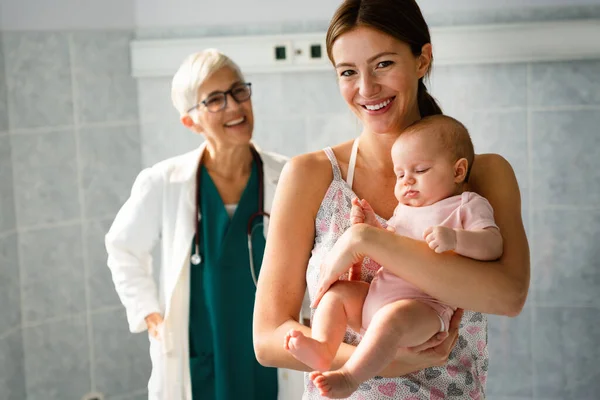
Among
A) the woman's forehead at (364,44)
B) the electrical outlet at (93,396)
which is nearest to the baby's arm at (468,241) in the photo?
the woman's forehead at (364,44)

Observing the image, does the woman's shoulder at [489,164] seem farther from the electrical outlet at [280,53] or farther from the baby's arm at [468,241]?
the electrical outlet at [280,53]

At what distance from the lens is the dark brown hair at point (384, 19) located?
1554 mm

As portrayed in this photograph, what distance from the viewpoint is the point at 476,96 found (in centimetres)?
338

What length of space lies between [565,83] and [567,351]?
1.14 metres

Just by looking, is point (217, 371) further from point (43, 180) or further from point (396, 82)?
point (396, 82)

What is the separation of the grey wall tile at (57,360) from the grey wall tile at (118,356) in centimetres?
7

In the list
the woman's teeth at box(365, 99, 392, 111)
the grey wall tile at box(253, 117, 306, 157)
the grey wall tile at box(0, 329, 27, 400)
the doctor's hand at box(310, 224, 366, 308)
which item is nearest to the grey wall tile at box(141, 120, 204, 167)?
the grey wall tile at box(253, 117, 306, 157)

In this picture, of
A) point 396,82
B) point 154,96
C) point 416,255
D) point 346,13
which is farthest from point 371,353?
point 154,96

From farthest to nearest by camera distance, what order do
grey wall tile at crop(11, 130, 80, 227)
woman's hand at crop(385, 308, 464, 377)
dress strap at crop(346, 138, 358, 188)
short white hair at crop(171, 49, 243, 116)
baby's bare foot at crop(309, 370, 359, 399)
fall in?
grey wall tile at crop(11, 130, 80, 227) < short white hair at crop(171, 49, 243, 116) < dress strap at crop(346, 138, 358, 188) < woman's hand at crop(385, 308, 464, 377) < baby's bare foot at crop(309, 370, 359, 399)

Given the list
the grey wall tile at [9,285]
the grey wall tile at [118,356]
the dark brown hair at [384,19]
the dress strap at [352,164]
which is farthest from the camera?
the grey wall tile at [118,356]

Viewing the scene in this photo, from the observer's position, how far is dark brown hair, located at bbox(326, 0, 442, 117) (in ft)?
5.10

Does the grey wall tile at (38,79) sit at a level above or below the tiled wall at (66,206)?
above

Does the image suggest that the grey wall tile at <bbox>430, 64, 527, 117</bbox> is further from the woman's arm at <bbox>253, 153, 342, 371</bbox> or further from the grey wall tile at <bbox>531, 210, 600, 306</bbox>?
the woman's arm at <bbox>253, 153, 342, 371</bbox>

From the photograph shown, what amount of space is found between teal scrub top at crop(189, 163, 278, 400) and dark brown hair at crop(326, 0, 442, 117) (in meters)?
1.31
